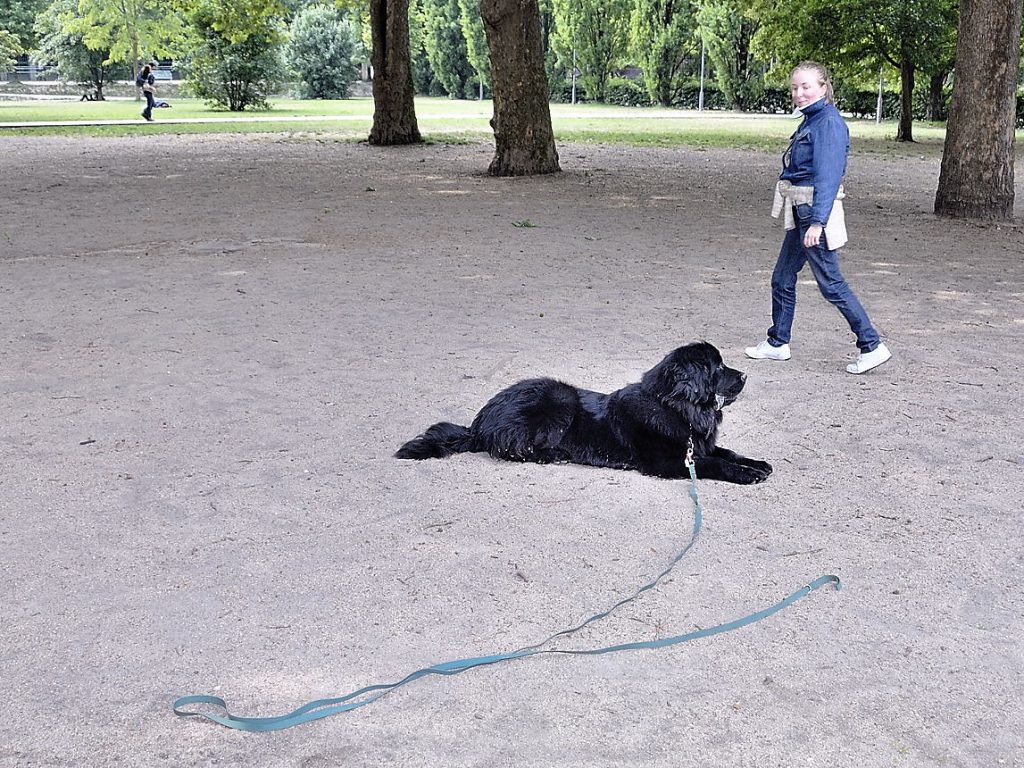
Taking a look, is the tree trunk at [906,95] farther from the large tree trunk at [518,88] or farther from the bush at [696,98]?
the bush at [696,98]

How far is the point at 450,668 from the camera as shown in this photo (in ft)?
12.1

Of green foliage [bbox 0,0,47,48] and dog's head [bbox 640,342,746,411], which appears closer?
dog's head [bbox 640,342,746,411]

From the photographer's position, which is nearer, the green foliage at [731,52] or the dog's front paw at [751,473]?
the dog's front paw at [751,473]

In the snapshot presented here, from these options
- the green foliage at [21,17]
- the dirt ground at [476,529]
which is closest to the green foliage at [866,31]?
the dirt ground at [476,529]

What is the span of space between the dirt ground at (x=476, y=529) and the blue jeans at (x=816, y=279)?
270mm

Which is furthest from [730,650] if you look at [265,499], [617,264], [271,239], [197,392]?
[271,239]

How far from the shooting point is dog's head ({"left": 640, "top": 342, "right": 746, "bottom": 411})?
525 cm

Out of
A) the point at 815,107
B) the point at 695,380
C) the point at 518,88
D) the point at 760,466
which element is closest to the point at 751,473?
the point at 760,466

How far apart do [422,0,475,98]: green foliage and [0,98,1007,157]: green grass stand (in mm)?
25017

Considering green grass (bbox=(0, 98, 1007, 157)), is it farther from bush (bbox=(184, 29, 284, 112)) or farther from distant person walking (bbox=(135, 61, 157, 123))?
bush (bbox=(184, 29, 284, 112))

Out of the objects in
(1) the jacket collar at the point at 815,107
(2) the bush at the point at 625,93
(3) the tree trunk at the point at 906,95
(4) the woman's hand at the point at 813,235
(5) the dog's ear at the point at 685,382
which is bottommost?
(5) the dog's ear at the point at 685,382

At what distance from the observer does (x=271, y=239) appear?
13258 mm

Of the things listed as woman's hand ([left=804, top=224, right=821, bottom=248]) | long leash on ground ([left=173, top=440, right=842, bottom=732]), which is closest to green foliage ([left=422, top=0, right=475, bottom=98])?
woman's hand ([left=804, top=224, right=821, bottom=248])

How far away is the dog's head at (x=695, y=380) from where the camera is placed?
17.2 ft
